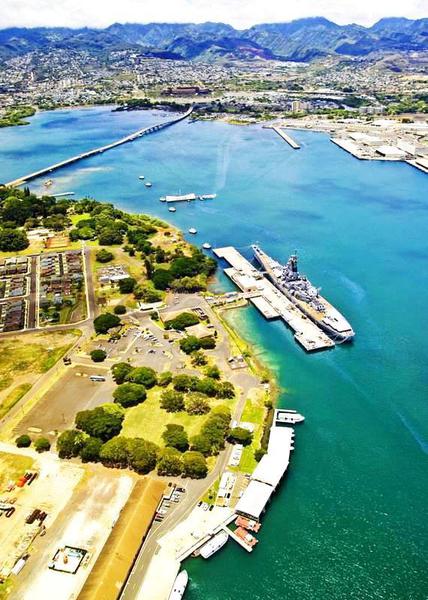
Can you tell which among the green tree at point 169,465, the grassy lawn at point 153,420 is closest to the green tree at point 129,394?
the grassy lawn at point 153,420

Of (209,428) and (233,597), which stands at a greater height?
(209,428)


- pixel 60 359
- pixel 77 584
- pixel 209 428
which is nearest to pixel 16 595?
pixel 77 584

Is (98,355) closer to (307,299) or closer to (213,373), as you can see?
(213,373)

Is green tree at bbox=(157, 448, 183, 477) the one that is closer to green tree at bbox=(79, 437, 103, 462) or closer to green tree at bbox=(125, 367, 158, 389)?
green tree at bbox=(79, 437, 103, 462)

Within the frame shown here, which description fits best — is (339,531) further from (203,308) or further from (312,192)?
(312,192)

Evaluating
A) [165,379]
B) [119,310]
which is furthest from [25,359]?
[165,379]

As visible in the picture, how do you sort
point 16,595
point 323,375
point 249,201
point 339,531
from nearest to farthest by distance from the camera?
point 16,595 → point 339,531 → point 323,375 → point 249,201
